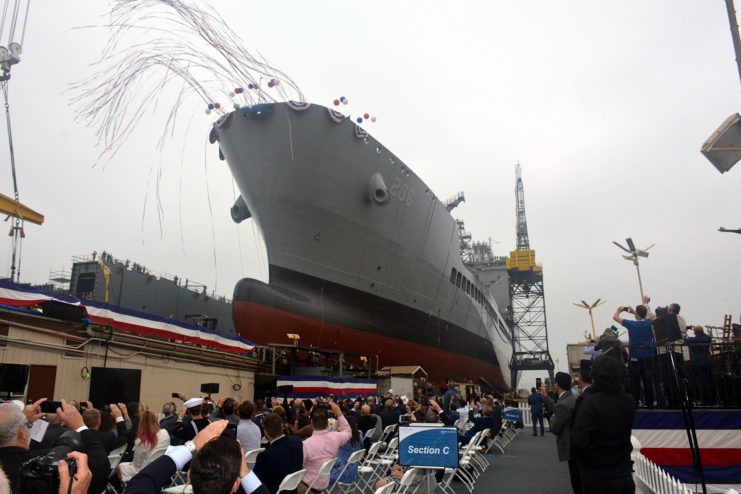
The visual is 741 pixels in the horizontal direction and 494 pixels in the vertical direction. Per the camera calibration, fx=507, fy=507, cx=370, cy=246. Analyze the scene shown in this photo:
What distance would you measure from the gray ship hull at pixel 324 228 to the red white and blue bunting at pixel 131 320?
4.07 m

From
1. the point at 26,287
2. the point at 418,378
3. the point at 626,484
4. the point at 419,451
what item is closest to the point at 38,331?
the point at 26,287

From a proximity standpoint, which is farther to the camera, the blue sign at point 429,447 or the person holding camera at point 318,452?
the blue sign at point 429,447

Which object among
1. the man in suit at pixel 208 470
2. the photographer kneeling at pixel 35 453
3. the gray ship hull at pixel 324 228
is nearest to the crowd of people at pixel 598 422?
the man in suit at pixel 208 470

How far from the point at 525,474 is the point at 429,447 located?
12.7 feet

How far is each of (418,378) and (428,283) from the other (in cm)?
497

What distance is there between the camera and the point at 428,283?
77.9 ft

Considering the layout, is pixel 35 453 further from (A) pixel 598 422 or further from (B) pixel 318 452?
(A) pixel 598 422

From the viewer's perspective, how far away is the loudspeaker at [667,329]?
5.67 meters

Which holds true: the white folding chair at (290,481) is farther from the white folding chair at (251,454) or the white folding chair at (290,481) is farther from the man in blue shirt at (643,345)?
the man in blue shirt at (643,345)

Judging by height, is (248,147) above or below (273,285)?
above

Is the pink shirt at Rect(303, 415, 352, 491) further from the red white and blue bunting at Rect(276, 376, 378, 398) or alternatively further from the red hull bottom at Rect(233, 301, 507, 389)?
the red hull bottom at Rect(233, 301, 507, 389)

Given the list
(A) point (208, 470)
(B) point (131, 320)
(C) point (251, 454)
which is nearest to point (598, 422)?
(A) point (208, 470)

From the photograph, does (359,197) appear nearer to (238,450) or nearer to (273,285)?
(273,285)

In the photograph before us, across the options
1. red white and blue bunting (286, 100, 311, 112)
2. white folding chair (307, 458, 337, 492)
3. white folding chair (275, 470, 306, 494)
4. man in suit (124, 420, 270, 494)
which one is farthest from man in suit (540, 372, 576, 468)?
red white and blue bunting (286, 100, 311, 112)
